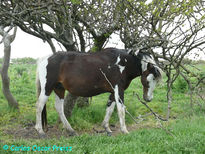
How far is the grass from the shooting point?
3.56 meters

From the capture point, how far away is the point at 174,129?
4512mm

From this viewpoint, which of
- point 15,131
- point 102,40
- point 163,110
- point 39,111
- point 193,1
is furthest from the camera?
point 163,110

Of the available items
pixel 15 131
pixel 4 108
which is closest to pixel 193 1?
pixel 15 131

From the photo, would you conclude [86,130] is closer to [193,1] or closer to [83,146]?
[83,146]

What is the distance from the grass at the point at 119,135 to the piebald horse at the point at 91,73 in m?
0.45

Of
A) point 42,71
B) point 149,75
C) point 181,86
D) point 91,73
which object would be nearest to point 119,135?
point 91,73

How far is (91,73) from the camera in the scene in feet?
17.2

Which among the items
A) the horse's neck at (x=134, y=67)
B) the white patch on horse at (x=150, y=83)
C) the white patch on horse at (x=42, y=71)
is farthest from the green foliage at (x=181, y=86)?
the white patch on horse at (x=42, y=71)

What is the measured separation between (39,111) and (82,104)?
202 centimetres

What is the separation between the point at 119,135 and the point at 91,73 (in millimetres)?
1525

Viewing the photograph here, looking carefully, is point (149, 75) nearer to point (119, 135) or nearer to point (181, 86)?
point (119, 135)

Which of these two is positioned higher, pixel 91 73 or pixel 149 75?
pixel 91 73

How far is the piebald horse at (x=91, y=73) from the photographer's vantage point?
5238 millimetres

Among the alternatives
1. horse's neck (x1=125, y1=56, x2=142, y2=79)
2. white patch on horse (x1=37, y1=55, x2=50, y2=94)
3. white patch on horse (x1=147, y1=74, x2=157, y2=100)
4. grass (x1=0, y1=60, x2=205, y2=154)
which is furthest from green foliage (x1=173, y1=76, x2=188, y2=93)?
white patch on horse (x1=37, y1=55, x2=50, y2=94)
